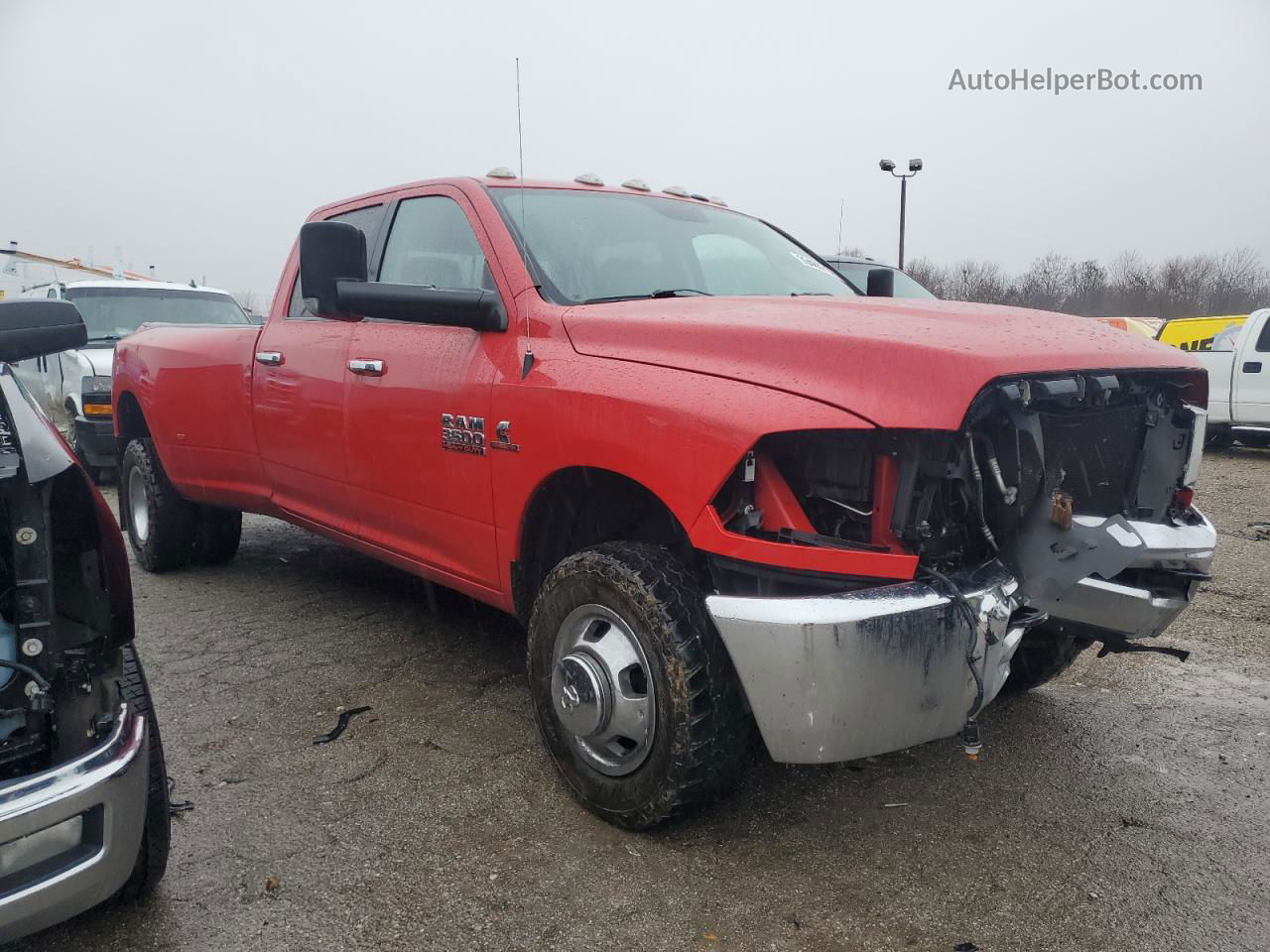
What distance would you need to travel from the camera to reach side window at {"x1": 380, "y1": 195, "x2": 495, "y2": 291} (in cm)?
320

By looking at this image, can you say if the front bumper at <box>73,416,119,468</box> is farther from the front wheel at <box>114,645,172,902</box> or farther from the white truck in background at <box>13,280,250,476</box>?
the front wheel at <box>114,645,172,902</box>

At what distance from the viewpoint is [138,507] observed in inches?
211

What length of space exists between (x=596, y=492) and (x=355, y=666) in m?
1.51

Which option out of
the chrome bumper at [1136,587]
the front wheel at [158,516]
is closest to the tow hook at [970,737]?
the chrome bumper at [1136,587]

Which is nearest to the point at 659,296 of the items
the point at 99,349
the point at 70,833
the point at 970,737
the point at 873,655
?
the point at 873,655

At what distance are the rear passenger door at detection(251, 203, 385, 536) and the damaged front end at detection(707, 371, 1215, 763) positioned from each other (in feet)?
6.35

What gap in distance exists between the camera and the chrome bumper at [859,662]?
2012 mm

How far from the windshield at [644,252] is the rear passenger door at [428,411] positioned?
0.70ft

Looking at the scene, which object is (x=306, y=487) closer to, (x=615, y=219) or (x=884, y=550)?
(x=615, y=219)

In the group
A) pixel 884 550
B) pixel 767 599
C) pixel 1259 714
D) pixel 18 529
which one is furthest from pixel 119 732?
pixel 1259 714

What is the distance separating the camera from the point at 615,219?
3.33m

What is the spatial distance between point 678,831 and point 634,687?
423 millimetres

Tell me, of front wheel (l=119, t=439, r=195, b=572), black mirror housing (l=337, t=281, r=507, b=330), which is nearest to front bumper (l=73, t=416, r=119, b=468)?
front wheel (l=119, t=439, r=195, b=572)

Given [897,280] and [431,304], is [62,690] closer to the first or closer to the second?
[431,304]
